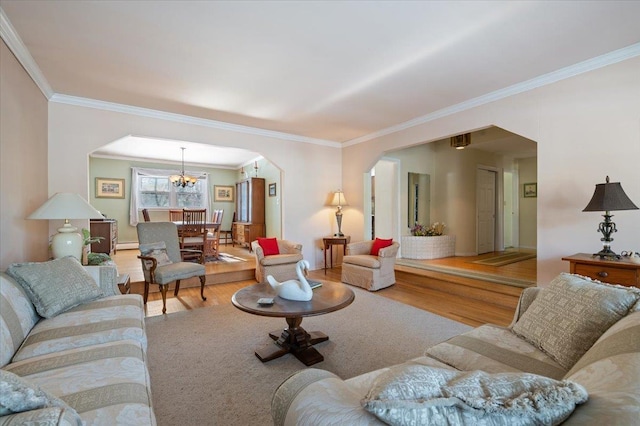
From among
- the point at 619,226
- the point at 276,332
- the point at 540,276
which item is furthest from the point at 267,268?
the point at 619,226

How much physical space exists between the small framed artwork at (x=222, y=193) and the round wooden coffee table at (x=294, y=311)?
22.6 feet

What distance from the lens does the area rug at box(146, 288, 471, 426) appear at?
1764 millimetres

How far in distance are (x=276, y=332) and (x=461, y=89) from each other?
3373mm

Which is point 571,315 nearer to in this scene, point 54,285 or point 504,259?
point 54,285

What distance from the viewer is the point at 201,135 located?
14.7 ft

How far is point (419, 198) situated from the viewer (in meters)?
6.49

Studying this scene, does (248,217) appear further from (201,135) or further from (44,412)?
(44,412)

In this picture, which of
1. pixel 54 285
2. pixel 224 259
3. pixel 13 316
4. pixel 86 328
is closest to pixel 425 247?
pixel 224 259

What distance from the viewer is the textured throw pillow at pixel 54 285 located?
1837 millimetres

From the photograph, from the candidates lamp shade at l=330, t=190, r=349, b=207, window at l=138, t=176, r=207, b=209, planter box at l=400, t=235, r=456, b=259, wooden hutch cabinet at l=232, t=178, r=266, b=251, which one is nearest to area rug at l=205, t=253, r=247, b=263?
wooden hutch cabinet at l=232, t=178, r=266, b=251

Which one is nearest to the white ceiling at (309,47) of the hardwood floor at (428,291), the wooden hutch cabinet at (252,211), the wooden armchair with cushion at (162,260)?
the wooden armchair with cushion at (162,260)

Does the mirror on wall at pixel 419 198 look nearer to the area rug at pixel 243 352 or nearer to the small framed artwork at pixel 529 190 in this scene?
the small framed artwork at pixel 529 190

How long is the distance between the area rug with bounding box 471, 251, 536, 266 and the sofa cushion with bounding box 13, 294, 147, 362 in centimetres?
537

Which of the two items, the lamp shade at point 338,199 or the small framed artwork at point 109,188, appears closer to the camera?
the lamp shade at point 338,199
